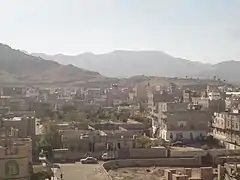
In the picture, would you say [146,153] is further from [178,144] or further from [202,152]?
[178,144]

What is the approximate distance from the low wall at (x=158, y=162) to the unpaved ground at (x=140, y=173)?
56 centimetres

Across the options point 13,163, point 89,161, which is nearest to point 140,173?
point 89,161

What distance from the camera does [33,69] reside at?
115250mm

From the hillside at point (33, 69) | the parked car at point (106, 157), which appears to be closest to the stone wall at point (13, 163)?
the parked car at point (106, 157)

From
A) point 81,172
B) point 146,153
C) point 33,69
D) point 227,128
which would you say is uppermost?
point 33,69

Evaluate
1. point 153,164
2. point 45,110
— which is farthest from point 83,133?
point 45,110

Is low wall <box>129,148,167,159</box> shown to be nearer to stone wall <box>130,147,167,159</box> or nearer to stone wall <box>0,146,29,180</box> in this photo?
stone wall <box>130,147,167,159</box>

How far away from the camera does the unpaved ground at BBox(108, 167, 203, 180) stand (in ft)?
82.9

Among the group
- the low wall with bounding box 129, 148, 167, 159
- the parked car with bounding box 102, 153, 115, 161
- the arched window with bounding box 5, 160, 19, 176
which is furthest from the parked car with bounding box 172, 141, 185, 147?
the arched window with bounding box 5, 160, 19, 176

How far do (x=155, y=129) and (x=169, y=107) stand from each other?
3.18 metres

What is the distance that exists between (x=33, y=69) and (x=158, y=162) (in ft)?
294

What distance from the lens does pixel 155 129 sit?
122ft

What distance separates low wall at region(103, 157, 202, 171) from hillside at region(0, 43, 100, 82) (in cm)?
7644

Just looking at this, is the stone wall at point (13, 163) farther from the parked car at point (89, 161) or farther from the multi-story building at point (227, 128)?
the multi-story building at point (227, 128)
